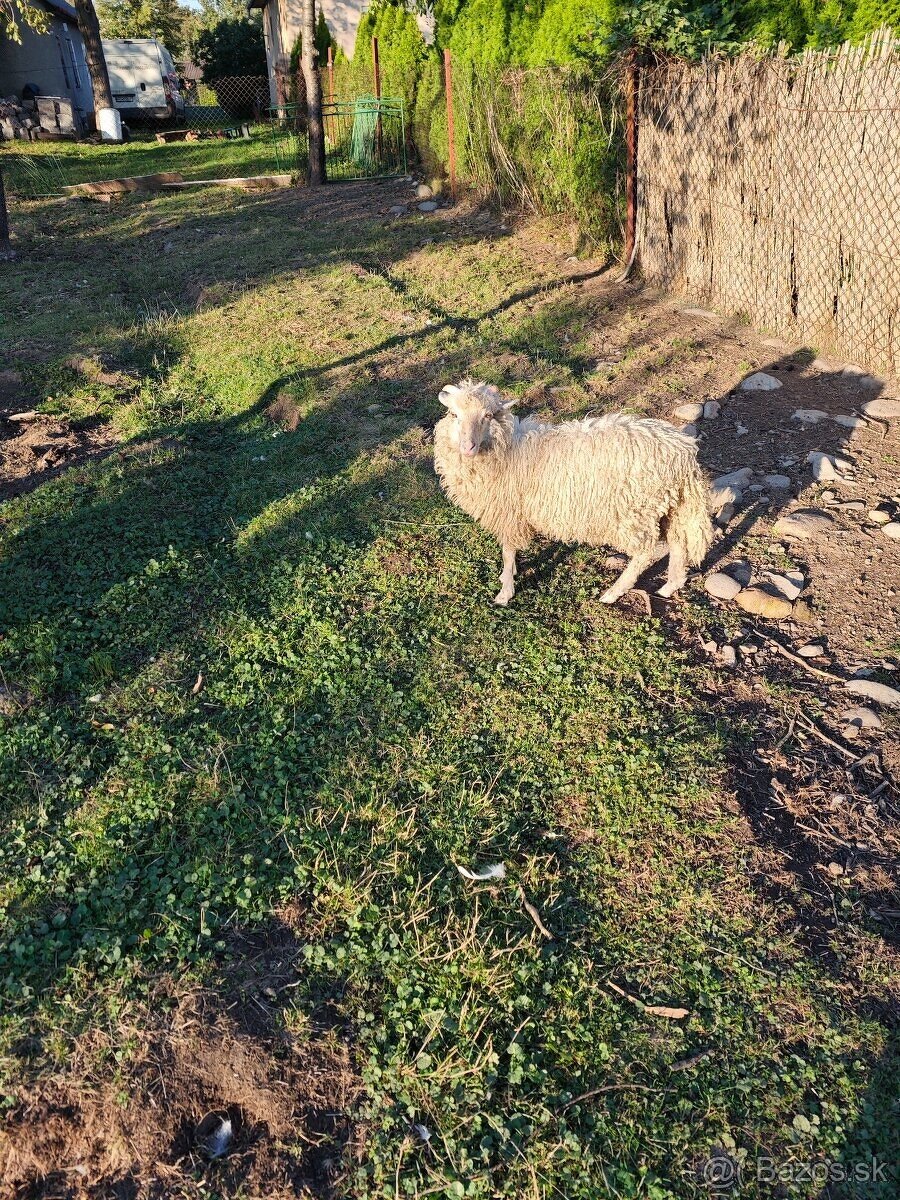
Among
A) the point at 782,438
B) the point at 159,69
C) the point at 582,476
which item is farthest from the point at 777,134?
the point at 159,69

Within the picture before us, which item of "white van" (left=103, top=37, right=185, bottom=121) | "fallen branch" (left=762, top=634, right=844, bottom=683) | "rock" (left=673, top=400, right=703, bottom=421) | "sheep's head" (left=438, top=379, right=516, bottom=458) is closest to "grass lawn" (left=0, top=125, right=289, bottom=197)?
"white van" (left=103, top=37, right=185, bottom=121)

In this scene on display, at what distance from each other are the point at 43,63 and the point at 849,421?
111ft

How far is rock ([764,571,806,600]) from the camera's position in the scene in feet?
15.8

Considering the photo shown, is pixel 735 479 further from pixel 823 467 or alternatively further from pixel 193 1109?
pixel 193 1109

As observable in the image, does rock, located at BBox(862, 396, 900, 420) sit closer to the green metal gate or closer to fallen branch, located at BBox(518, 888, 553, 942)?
fallen branch, located at BBox(518, 888, 553, 942)

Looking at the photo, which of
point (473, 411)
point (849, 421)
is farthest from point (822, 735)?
point (849, 421)

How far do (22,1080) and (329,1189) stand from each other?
1009 millimetres

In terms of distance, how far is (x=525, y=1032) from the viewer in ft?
8.94

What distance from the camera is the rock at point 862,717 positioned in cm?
386

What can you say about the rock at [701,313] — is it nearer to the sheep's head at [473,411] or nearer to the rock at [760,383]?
the rock at [760,383]

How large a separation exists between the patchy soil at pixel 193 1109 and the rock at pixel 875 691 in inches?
114

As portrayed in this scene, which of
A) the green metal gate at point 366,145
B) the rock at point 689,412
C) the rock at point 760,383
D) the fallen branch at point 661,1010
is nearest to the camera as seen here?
the fallen branch at point 661,1010

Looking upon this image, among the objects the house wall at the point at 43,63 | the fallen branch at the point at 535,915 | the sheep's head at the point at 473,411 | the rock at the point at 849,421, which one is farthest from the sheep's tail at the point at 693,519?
the house wall at the point at 43,63

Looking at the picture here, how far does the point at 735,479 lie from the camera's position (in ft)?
19.3
